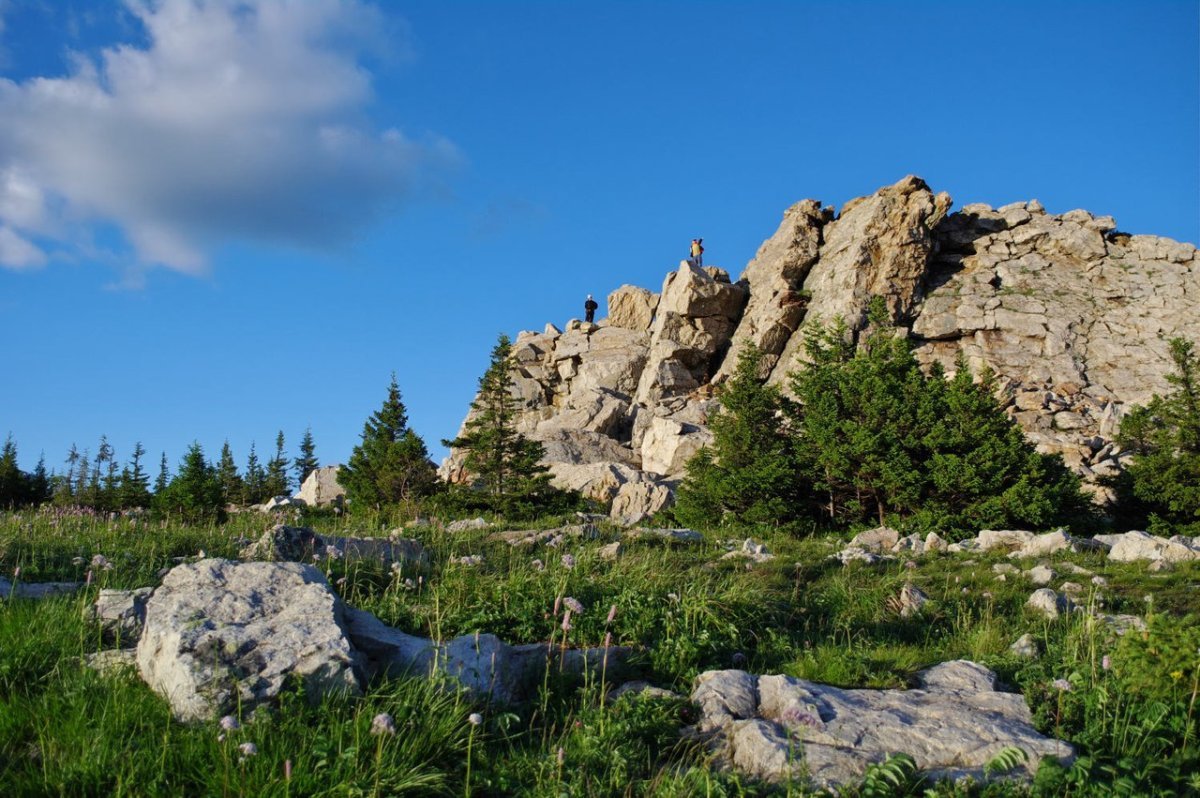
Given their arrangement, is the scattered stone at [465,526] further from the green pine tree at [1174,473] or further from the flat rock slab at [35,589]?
the green pine tree at [1174,473]

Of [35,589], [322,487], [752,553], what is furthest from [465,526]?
[322,487]

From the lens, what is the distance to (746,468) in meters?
26.9

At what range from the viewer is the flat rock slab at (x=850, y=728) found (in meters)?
5.14

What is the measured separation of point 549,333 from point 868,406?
4544 centimetres

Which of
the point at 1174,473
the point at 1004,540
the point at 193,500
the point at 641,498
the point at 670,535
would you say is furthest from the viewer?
Result: the point at 641,498

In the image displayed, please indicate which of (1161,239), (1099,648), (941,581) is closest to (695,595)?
(1099,648)

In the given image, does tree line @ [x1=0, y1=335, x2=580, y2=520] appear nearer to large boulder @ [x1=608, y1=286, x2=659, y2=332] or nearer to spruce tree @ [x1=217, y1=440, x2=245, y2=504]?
spruce tree @ [x1=217, y1=440, x2=245, y2=504]

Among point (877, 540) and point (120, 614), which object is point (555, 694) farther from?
point (877, 540)

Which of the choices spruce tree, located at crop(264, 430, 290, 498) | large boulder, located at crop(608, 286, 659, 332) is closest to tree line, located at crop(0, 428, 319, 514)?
spruce tree, located at crop(264, 430, 290, 498)

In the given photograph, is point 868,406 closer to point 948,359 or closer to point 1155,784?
point 1155,784

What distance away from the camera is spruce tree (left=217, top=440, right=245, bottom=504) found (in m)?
38.4

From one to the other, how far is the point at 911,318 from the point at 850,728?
179ft

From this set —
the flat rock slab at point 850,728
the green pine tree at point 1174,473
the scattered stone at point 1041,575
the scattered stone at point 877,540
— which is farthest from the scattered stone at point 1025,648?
the green pine tree at point 1174,473

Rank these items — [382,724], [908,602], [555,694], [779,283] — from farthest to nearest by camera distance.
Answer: [779,283]
[908,602]
[555,694]
[382,724]
